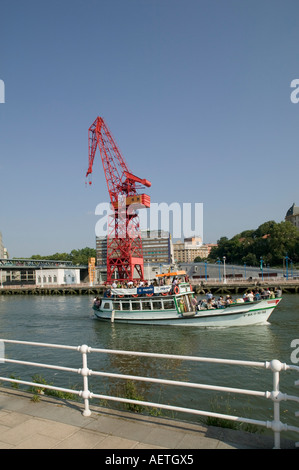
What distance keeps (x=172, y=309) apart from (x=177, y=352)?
7.96m

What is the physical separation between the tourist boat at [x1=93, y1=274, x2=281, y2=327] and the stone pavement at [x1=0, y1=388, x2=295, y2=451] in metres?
22.7

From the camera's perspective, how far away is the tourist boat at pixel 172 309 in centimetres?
2747

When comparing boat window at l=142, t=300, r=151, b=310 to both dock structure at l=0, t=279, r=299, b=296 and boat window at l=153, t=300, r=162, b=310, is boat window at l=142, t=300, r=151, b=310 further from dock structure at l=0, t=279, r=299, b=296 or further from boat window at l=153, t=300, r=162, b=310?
dock structure at l=0, t=279, r=299, b=296

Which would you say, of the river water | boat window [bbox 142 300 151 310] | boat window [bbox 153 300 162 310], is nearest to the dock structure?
the river water

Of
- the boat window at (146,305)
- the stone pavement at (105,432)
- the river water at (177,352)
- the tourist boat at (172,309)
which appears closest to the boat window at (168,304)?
the tourist boat at (172,309)

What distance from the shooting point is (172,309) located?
95.0 feet

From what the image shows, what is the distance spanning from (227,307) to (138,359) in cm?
1132

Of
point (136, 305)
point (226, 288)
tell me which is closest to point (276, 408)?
point (136, 305)

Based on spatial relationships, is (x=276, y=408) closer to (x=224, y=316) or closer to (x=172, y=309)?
(x=224, y=316)

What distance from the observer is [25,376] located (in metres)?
15.9

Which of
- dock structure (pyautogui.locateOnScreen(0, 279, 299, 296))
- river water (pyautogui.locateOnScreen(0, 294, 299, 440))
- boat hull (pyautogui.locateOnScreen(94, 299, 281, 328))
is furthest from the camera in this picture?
dock structure (pyautogui.locateOnScreen(0, 279, 299, 296))

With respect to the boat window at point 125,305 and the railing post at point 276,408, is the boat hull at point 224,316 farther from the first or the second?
the railing post at point 276,408

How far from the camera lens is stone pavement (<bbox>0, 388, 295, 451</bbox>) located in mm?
4887

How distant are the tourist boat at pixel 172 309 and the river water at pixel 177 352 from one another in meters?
0.72
